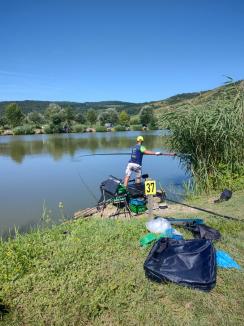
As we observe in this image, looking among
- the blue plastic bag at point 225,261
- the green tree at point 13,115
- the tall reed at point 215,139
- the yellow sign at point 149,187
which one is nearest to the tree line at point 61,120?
the green tree at point 13,115

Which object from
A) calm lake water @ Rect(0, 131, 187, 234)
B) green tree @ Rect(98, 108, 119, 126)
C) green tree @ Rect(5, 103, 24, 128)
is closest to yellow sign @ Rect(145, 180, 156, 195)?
calm lake water @ Rect(0, 131, 187, 234)

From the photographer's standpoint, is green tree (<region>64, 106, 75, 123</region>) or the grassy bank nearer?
the grassy bank

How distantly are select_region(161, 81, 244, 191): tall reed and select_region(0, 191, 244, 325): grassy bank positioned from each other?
408cm

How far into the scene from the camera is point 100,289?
2961 millimetres

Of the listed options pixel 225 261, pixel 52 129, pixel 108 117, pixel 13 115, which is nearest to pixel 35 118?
pixel 13 115

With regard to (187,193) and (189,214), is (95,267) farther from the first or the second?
(187,193)

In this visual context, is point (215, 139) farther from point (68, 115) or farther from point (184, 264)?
point (68, 115)

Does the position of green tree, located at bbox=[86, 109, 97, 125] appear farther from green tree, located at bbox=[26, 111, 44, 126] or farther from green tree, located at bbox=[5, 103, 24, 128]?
green tree, located at bbox=[5, 103, 24, 128]

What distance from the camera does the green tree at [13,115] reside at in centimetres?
5594

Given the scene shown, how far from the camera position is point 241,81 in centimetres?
852

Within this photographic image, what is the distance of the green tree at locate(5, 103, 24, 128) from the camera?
5594cm

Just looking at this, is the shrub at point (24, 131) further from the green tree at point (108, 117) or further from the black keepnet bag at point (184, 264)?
the black keepnet bag at point (184, 264)

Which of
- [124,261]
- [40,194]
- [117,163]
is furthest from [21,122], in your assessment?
[124,261]

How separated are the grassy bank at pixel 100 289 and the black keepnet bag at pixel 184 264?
0.27ft
